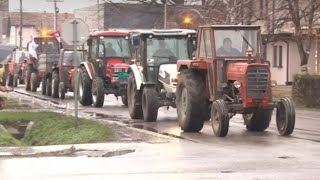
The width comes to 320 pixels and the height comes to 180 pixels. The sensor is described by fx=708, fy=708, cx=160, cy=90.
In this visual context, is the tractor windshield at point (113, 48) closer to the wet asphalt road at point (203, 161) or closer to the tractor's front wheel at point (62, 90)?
the tractor's front wheel at point (62, 90)

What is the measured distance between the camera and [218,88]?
1598 centimetres

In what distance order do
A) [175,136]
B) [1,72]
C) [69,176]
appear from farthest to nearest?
[1,72]
[175,136]
[69,176]

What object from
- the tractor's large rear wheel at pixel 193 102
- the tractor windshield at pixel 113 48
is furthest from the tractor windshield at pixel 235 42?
the tractor windshield at pixel 113 48

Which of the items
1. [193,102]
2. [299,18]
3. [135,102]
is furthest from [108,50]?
[193,102]

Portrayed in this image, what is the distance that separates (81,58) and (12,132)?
11.8 meters

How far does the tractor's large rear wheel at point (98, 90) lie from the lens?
25.7 meters

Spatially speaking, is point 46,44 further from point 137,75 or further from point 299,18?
point 137,75

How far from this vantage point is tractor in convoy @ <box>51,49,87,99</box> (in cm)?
3141

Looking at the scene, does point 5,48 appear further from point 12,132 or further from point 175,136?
point 175,136

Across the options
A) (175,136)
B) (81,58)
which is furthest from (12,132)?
(81,58)

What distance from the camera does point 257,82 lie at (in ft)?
49.8

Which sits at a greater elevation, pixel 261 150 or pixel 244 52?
pixel 244 52

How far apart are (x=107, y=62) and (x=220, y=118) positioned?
1150 cm

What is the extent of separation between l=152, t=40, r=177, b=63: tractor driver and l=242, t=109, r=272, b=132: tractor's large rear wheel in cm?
389
